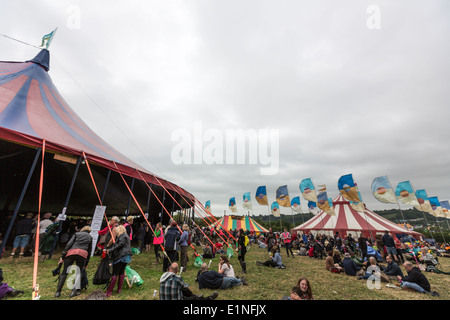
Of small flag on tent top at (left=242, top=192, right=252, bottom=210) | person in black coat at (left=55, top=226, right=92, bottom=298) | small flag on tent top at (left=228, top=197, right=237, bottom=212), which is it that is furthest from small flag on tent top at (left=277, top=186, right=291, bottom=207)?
person in black coat at (left=55, top=226, right=92, bottom=298)

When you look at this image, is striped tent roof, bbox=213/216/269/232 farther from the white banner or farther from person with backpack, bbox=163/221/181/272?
the white banner

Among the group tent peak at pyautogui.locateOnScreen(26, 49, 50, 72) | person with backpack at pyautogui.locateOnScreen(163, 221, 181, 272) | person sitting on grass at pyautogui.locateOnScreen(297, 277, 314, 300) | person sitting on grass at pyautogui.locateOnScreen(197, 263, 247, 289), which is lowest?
person sitting on grass at pyautogui.locateOnScreen(197, 263, 247, 289)

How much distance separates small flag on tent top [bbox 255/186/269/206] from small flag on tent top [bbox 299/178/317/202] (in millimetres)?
2845

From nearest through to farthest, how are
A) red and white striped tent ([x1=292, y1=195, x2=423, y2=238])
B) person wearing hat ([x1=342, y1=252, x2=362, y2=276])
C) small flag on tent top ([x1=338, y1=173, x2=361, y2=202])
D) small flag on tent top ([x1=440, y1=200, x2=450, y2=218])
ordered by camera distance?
person wearing hat ([x1=342, y1=252, x2=362, y2=276]) < small flag on tent top ([x1=338, y1=173, x2=361, y2=202]) < red and white striped tent ([x1=292, y1=195, x2=423, y2=238]) < small flag on tent top ([x1=440, y1=200, x2=450, y2=218])

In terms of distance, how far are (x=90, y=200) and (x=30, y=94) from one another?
229 inches

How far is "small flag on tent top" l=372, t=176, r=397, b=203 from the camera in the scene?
11.1m

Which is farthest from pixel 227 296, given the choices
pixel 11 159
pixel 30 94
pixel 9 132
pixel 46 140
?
pixel 30 94

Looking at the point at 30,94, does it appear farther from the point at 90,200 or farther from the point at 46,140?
the point at 90,200

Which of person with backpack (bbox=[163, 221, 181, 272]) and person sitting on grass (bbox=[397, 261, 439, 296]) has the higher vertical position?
person with backpack (bbox=[163, 221, 181, 272])

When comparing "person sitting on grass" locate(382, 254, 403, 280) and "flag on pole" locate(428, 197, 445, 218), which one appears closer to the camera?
"person sitting on grass" locate(382, 254, 403, 280)

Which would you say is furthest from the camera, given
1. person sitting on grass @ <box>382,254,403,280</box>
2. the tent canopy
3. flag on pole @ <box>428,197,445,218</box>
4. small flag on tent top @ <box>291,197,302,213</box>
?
flag on pole @ <box>428,197,445,218</box>

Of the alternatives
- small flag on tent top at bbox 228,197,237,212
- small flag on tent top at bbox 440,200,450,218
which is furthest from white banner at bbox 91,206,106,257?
small flag on tent top at bbox 440,200,450,218

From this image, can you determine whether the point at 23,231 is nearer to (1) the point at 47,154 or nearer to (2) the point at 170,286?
(1) the point at 47,154

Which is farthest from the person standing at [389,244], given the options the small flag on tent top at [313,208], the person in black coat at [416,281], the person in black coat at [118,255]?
the person in black coat at [118,255]
